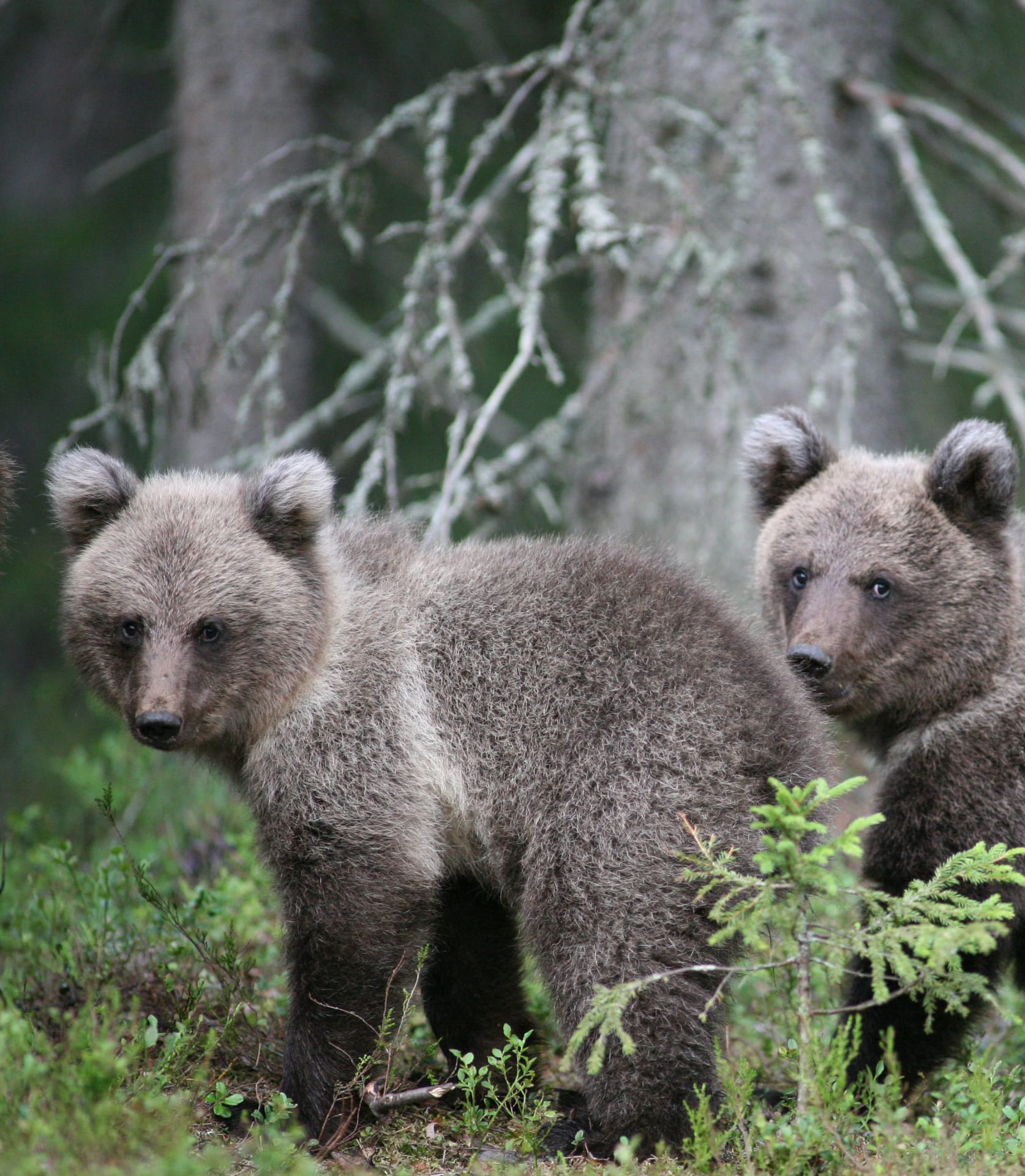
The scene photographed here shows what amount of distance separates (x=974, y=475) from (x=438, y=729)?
2544 millimetres

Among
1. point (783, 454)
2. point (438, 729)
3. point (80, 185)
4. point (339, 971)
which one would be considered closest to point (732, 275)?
point (783, 454)

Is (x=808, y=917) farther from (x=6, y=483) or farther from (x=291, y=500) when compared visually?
(x=6, y=483)

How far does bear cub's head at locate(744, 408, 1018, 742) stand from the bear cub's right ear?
2.79 metres

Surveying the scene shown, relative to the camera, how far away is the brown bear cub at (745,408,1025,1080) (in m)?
5.17

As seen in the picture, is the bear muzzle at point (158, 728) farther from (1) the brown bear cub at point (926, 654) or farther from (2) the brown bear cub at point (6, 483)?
(1) the brown bear cub at point (926, 654)

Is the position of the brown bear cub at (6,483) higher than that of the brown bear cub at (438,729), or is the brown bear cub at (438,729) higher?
the brown bear cub at (6,483)

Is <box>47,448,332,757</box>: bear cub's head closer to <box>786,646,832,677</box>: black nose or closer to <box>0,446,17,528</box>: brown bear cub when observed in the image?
<box>0,446,17,528</box>: brown bear cub

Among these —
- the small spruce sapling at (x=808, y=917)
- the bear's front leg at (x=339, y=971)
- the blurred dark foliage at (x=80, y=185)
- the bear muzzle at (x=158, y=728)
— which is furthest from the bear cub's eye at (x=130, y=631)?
the blurred dark foliage at (x=80, y=185)

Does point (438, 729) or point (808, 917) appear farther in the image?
point (438, 729)

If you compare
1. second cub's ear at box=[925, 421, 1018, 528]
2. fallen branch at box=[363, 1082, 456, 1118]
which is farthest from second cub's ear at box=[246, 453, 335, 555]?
second cub's ear at box=[925, 421, 1018, 528]

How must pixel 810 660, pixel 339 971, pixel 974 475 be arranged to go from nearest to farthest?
pixel 339 971
pixel 810 660
pixel 974 475

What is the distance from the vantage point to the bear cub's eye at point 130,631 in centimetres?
491

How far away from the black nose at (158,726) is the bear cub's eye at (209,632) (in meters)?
0.35

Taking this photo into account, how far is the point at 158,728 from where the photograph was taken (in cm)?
468
